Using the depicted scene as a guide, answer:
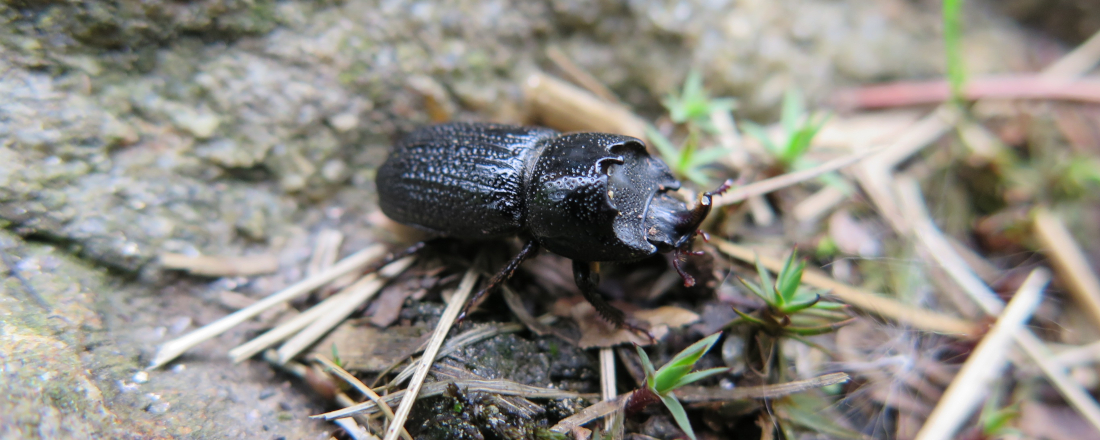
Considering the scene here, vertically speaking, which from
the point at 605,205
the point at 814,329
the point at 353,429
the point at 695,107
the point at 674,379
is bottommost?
the point at 353,429

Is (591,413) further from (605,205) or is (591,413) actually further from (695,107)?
(695,107)

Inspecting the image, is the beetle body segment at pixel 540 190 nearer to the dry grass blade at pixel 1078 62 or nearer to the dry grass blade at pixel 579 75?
the dry grass blade at pixel 579 75

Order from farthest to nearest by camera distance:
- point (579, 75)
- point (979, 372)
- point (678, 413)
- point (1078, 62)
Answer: point (1078, 62), point (579, 75), point (979, 372), point (678, 413)

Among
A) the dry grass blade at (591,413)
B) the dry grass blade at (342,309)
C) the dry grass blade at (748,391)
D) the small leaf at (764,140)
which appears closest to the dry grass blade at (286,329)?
the dry grass blade at (342,309)

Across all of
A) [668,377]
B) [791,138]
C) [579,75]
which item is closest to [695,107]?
[791,138]

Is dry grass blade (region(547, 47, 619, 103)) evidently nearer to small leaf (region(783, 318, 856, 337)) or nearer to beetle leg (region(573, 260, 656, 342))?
beetle leg (region(573, 260, 656, 342))

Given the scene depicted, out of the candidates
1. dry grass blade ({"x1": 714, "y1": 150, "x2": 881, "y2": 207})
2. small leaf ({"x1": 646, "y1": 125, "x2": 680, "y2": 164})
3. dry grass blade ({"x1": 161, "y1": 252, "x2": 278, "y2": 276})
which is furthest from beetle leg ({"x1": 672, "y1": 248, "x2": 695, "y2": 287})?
dry grass blade ({"x1": 161, "y1": 252, "x2": 278, "y2": 276})

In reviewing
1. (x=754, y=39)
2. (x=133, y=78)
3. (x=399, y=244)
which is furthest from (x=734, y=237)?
(x=133, y=78)

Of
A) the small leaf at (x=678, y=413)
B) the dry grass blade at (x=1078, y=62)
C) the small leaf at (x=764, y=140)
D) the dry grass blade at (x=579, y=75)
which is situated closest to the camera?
the small leaf at (x=678, y=413)
